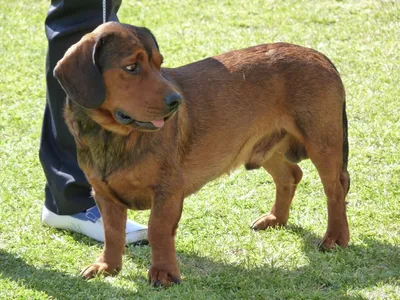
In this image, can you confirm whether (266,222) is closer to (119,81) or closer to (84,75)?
(119,81)

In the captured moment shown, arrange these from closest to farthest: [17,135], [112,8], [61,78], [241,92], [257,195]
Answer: [61,78] → [241,92] → [112,8] → [257,195] → [17,135]

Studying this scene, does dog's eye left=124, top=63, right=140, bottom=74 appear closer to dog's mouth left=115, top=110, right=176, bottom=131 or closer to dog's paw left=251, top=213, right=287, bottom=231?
dog's mouth left=115, top=110, right=176, bottom=131

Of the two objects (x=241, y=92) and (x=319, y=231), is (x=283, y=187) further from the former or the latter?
(x=241, y=92)

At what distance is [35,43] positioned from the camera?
10.3 m

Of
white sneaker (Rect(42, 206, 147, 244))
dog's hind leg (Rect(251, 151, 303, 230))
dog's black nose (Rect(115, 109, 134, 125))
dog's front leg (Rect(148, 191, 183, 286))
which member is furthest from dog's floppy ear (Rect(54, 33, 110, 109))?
dog's hind leg (Rect(251, 151, 303, 230))

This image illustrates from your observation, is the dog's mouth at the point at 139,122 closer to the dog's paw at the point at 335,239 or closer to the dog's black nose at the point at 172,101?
the dog's black nose at the point at 172,101

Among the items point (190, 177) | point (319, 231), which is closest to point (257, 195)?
point (319, 231)

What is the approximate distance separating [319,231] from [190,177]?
116cm

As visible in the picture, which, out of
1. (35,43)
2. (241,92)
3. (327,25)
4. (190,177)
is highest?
(241,92)

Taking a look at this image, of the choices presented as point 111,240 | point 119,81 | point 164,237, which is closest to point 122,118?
point 119,81

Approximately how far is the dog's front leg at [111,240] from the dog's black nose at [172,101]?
0.90 metres

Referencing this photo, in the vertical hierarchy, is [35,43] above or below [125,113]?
below

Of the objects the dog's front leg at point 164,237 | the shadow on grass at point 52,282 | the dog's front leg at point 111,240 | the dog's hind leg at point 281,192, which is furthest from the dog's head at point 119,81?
the dog's hind leg at point 281,192

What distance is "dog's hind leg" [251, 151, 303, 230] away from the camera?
5910 mm
